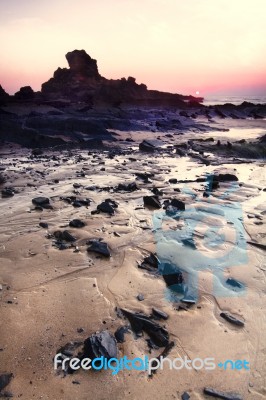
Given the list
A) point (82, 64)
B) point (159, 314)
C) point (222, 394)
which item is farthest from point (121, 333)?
point (82, 64)

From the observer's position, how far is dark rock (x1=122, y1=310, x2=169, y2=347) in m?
2.79

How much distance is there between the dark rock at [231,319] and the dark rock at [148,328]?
704mm

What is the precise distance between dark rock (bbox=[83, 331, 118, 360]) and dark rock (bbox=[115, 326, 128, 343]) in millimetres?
74

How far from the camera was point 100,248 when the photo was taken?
426cm

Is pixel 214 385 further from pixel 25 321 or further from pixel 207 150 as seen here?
pixel 207 150

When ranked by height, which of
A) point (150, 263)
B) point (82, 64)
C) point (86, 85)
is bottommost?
point (150, 263)

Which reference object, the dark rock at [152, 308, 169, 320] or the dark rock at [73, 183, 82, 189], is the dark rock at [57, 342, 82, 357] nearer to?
the dark rock at [152, 308, 169, 320]

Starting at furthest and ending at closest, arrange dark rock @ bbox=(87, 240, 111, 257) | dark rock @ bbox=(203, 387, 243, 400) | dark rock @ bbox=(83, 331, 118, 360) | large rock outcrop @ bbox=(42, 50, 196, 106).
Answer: large rock outcrop @ bbox=(42, 50, 196, 106) → dark rock @ bbox=(87, 240, 111, 257) → dark rock @ bbox=(83, 331, 118, 360) → dark rock @ bbox=(203, 387, 243, 400)

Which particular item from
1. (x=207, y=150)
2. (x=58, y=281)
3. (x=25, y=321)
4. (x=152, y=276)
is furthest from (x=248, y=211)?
(x=207, y=150)

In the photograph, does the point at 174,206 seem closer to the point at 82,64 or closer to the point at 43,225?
the point at 43,225

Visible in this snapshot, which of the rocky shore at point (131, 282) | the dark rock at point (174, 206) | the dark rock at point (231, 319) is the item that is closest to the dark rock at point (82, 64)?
the rocky shore at point (131, 282)

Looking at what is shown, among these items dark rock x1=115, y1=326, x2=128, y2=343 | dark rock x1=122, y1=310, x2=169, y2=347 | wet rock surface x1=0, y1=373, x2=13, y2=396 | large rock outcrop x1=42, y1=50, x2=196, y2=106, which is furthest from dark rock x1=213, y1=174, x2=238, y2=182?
large rock outcrop x1=42, y1=50, x2=196, y2=106

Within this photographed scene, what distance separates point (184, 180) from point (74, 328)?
6.15 meters

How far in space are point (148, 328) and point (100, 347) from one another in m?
0.53
